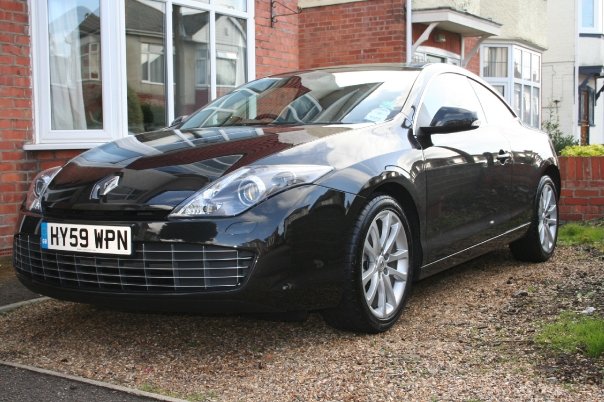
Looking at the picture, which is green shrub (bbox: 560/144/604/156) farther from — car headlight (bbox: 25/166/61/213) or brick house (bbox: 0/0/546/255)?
car headlight (bbox: 25/166/61/213)

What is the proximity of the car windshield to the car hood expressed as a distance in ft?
0.94

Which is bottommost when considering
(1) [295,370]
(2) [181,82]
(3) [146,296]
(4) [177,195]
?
(1) [295,370]

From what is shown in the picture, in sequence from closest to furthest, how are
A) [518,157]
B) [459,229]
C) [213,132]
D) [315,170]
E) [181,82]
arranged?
[315,170], [213,132], [459,229], [518,157], [181,82]

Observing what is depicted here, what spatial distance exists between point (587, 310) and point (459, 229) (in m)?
0.88

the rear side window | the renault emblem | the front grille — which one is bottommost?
the front grille

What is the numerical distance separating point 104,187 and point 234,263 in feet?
2.65

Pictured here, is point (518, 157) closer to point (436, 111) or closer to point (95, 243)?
point (436, 111)

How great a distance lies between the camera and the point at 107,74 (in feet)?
25.3

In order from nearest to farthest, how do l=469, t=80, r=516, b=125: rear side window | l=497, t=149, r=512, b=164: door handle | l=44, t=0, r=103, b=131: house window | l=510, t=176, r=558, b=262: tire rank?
1. l=497, t=149, r=512, b=164: door handle
2. l=469, t=80, r=516, b=125: rear side window
3. l=510, t=176, r=558, b=262: tire
4. l=44, t=0, r=103, b=131: house window

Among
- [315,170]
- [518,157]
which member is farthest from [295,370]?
[518,157]

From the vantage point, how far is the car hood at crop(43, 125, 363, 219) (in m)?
3.63

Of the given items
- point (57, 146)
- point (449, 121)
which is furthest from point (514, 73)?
point (449, 121)

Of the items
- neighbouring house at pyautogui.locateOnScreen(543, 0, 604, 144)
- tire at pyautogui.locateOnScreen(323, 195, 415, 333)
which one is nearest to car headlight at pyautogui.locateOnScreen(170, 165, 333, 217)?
tire at pyautogui.locateOnScreen(323, 195, 415, 333)

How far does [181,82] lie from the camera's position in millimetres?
8836
